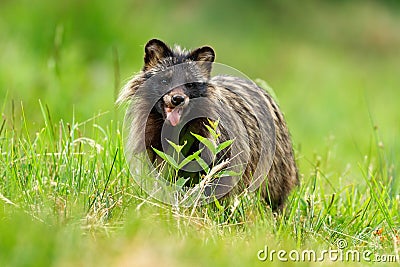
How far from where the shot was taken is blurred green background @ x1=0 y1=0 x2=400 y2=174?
430 inches

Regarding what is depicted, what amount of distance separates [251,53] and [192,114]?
448 inches

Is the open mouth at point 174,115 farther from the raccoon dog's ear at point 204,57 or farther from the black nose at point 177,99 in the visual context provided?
the raccoon dog's ear at point 204,57

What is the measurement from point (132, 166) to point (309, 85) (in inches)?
414

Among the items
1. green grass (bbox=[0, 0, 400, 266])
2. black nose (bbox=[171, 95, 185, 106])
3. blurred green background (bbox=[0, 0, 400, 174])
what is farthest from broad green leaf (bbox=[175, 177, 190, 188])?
blurred green background (bbox=[0, 0, 400, 174])

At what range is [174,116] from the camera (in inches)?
217

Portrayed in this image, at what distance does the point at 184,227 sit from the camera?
4.80m

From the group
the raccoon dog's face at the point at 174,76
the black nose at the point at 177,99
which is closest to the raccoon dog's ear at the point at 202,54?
the raccoon dog's face at the point at 174,76

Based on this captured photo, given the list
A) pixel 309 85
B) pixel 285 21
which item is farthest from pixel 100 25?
pixel 285 21

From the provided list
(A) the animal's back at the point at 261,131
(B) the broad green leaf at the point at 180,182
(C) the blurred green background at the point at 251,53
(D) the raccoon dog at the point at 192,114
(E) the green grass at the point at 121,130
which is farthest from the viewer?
(C) the blurred green background at the point at 251,53

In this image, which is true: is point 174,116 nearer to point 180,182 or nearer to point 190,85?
point 190,85

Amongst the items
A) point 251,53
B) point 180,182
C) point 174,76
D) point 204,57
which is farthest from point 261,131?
point 251,53

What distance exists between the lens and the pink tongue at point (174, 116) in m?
5.49

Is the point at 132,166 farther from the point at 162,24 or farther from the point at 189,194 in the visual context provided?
the point at 162,24

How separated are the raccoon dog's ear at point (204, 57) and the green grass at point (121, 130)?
694 mm
